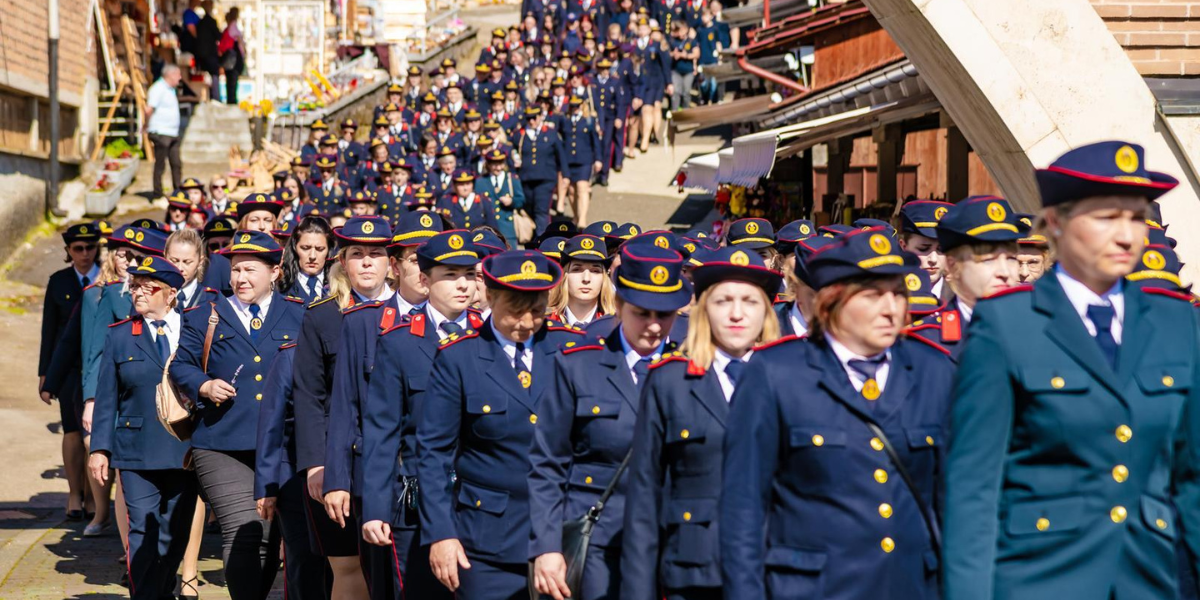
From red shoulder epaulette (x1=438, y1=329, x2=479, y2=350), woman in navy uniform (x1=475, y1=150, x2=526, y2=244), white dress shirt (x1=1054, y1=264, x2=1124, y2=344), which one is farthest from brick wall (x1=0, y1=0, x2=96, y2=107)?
white dress shirt (x1=1054, y1=264, x2=1124, y2=344)

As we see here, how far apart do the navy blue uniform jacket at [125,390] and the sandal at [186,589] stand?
3.20 feet

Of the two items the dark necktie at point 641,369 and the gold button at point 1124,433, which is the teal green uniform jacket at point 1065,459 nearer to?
the gold button at point 1124,433

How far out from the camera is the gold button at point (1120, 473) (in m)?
4.02

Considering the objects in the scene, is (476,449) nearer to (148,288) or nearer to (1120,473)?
(1120,473)

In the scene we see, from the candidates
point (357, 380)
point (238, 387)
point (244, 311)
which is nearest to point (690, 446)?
point (357, 380)

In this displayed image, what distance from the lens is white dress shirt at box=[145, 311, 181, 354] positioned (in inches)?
371

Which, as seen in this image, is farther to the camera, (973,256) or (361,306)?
(361,306)

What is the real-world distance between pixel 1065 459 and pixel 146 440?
20.5ft

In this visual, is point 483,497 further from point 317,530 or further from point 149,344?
point 149,344

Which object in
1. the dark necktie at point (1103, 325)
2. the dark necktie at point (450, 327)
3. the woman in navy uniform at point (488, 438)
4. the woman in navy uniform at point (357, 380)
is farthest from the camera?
the woman in navy uniform at point (357, 380)

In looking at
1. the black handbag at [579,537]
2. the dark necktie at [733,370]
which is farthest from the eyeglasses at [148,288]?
the dark necktie at [733,370]

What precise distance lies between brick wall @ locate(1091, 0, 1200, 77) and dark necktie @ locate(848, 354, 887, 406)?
22.1 feet

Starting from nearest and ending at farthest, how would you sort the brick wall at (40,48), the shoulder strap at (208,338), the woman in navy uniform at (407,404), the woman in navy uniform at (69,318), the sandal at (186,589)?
1. the woman in navy uniform at (407,404)
2. the shoulder strap at (208,338)
3. the sandal at (186,589)
4. the woman in navy uniform at (69,318)
5. the brick wall at (40,48)

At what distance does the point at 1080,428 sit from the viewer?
4.01 meters
